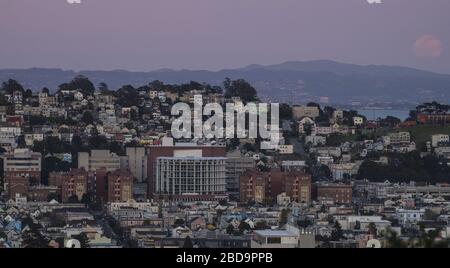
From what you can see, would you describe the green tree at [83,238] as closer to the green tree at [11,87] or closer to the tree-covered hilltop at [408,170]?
the tree-covered hilltop at [408,170]

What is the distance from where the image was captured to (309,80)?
1141 inches

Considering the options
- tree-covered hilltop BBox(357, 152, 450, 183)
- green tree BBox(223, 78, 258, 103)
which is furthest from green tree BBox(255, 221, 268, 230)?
green tree BBox(223, 78, 258, 103)

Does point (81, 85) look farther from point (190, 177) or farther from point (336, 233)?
point (336, 233)

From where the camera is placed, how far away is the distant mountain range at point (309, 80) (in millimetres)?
28078

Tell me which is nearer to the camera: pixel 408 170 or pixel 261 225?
pixel 261 225

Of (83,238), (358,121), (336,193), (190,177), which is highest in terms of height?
(358,121)

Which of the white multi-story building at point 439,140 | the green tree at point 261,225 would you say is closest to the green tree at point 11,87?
the white multi-story building at point 439,140

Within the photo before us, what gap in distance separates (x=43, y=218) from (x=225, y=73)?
1100 centimetres

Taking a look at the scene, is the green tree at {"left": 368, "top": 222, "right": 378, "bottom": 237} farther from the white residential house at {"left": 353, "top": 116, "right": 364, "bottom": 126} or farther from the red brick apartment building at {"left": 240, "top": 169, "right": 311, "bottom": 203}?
the white residential house at {"left": 353, "top": 116, "right": 364, "bottom": 126}

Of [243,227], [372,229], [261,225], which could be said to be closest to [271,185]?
[261,225]

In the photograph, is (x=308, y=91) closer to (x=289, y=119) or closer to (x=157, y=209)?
(x=289, y=119)

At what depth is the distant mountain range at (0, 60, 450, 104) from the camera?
28.1 metres

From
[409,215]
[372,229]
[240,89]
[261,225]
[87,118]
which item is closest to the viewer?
[372,229]

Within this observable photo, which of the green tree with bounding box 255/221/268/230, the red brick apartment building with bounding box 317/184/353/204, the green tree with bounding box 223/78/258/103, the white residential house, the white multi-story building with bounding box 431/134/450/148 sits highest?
the green tree with bounding box 223/78/258/103
